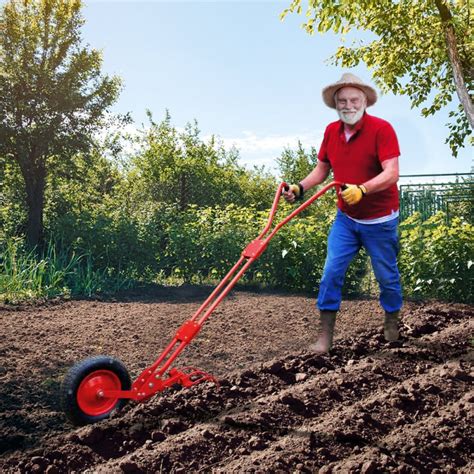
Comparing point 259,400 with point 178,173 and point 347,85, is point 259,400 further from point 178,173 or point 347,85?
point 178,173

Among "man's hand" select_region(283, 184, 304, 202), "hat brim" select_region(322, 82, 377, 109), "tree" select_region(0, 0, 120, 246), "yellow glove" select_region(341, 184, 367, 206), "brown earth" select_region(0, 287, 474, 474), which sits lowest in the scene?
"brown earth" select_region(0, 287, 474, 474)

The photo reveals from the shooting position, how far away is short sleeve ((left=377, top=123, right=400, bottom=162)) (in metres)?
4.48

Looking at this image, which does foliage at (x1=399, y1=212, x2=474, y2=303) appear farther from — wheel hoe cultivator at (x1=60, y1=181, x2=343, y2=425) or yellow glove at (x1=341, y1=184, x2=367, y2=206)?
wheel hoe cultivator at (x1=60, y1=181, x2=343, y2=425)

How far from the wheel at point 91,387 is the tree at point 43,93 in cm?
722

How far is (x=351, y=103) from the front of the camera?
4.55 m

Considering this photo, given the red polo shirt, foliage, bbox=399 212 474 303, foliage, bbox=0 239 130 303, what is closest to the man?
the red polo shirt

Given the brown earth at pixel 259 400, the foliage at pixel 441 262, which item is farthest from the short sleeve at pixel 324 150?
the foliage at pixel 441 262

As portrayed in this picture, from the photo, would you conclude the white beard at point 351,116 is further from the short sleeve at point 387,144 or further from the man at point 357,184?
the short sleeve at point 387,144

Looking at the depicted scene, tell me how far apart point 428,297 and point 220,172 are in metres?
7.43

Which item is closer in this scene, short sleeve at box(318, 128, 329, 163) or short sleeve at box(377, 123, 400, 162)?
short sleeve at box(377, 123, 400, 162)

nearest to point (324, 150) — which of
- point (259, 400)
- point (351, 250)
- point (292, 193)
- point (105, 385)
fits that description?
point (292, 193)

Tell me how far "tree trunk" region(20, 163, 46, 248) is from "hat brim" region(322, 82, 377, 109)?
6.72m

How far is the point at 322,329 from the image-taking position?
16.0 feet

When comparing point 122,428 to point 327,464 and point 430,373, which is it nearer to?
point 327,464
